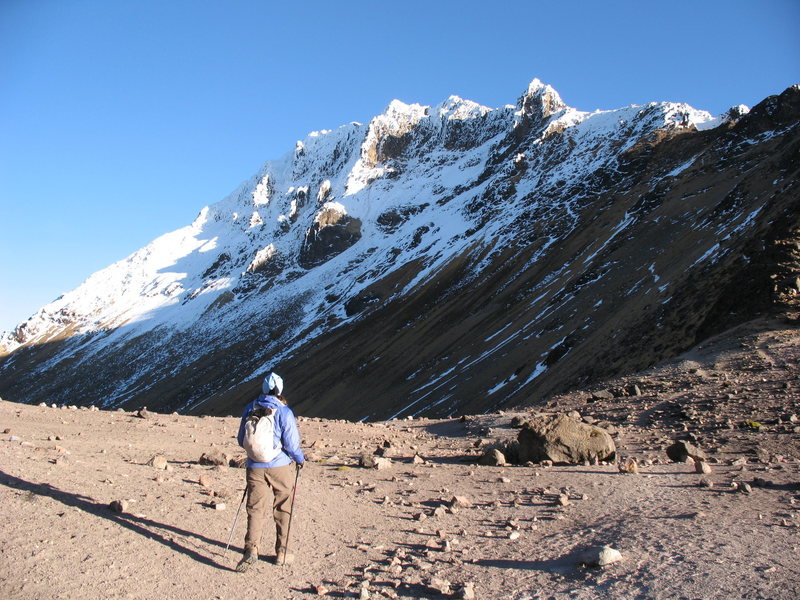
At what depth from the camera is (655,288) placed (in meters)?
37.9

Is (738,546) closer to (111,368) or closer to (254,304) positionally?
(254,304)

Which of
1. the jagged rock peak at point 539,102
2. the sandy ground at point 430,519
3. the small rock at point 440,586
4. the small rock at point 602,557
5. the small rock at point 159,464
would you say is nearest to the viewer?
the small rock at point 440,586

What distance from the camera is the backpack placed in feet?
21.0

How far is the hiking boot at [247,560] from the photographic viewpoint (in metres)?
5.80

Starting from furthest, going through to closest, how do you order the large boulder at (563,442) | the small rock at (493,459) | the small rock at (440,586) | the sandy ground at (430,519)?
the small rock at (493,459) → the large boulder at (563,442) → the sandy ground at (430,519) → the small rock at (440,586)

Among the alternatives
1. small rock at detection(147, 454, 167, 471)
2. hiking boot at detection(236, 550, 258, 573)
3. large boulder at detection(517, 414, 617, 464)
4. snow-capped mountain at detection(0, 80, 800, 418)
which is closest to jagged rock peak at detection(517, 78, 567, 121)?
snow-capped mountain at detection(0, 80, 800, 418)

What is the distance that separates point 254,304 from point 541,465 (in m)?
140

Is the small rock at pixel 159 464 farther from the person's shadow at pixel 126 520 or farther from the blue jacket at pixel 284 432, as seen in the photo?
the blue jacket at pixel 284 432

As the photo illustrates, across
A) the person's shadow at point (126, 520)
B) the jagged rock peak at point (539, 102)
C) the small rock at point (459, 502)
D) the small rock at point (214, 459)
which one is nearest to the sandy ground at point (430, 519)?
the person's shadow at point (126, 520)

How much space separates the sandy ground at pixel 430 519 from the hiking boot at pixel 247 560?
0.24 ft

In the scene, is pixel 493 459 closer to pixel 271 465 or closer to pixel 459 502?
pixel 459 502

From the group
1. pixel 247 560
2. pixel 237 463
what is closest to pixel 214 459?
pixel 237 463

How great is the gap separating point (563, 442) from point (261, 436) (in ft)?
20.9

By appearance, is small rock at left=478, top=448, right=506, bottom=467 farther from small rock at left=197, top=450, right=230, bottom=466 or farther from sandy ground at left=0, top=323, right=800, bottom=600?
small rock at left=197, top=450, right=230, bottom=466
